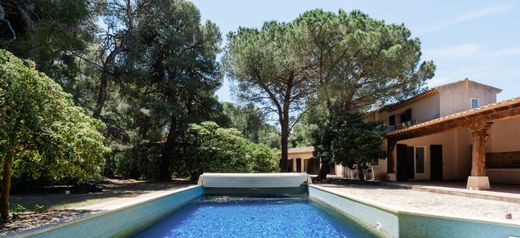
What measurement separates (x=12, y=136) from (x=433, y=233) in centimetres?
712

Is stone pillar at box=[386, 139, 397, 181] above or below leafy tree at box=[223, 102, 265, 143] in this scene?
below

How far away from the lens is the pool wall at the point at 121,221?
20.1 feet

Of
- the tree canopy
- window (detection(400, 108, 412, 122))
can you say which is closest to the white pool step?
the tree canopy

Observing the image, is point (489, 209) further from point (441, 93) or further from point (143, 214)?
point (441, 93)

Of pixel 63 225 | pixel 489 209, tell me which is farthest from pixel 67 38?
pixel 489 209

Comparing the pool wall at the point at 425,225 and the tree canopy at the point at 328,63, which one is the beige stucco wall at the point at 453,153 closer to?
the tree canopy at the point at 328,63

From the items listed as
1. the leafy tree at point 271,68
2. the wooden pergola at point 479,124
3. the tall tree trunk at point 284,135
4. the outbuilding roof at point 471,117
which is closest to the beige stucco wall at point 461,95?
the outbuilding roof at point 471,117

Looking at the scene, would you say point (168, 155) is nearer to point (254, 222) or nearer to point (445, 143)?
point (254, 222)

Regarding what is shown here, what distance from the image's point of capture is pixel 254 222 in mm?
10078

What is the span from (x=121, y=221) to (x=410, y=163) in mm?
15198

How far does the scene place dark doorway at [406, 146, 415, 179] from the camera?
758 inches

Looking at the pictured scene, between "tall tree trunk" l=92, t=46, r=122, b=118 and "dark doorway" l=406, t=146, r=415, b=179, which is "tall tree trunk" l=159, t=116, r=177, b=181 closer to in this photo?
"tall tree trunk" l=92, t=46, r=122, b=118

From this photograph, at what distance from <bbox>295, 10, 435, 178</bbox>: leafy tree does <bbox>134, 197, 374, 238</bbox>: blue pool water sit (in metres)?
7.22

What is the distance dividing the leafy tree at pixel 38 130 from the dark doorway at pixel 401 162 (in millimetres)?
14697
